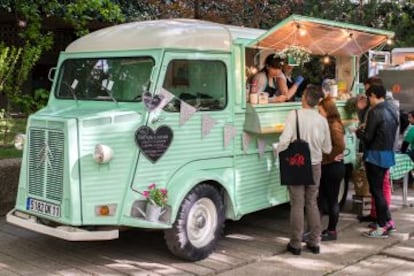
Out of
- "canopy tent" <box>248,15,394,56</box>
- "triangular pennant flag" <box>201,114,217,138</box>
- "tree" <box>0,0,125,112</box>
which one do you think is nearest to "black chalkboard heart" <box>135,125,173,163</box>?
"triangular pennant flag" <box>201,114,217,138</box>

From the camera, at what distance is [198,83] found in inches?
226

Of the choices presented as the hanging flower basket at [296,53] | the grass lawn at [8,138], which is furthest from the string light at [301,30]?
the grass lawn at [8,138]

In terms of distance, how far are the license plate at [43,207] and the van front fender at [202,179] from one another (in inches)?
40.2

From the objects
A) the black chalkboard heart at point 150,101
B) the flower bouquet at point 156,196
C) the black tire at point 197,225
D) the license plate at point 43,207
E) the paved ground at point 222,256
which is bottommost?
the paved ground at point 222,256

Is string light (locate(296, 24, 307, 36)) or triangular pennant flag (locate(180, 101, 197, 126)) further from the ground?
string light (locate(296, 24, 307, 36))

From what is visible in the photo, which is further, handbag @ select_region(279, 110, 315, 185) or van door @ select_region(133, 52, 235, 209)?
handbag @ select_region(279, 110, 315, 185)

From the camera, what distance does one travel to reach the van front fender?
5.22 meters

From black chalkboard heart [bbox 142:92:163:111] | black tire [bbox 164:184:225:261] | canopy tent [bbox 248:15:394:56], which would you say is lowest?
black tire [bbox 164:184:225:261]

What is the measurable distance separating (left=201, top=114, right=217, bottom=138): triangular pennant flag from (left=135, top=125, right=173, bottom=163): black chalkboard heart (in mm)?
403

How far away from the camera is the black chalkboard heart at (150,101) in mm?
5223

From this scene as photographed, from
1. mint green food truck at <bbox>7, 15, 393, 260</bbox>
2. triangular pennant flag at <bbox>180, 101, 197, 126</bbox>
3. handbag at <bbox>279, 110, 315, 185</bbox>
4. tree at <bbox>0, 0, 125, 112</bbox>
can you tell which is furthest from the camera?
tree at <bbox>0, 0, 125, 112</bbox>

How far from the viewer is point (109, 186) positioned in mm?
5051

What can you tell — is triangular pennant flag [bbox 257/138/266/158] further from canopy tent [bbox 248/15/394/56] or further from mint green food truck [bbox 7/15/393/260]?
canopy tent [bbox 248/15/394/56]

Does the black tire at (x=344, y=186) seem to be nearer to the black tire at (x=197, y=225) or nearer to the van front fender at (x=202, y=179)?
the van front fender at (x=202, y=179)
